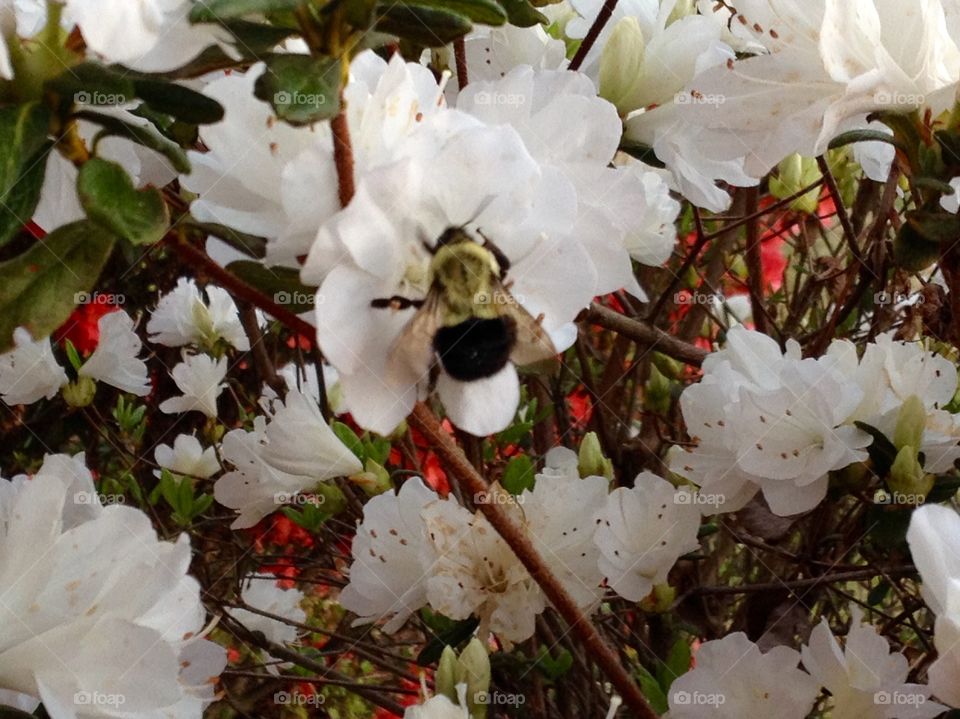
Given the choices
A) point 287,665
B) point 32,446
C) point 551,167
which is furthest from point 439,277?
point 32,446

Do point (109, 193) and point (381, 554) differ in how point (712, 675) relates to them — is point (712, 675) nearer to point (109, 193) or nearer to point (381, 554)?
point (381, 554)

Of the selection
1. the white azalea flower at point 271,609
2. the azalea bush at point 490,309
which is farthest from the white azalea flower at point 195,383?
the white azalea flower at point 271,609

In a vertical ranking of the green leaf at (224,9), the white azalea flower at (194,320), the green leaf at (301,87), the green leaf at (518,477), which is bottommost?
the white azalea flower at (194,320)

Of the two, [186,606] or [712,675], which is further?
[712,675]

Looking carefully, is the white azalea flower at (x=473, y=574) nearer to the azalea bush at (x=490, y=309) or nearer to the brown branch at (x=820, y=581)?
the azalea bush at (x=490, y=309)

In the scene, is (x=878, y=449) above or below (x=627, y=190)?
below
